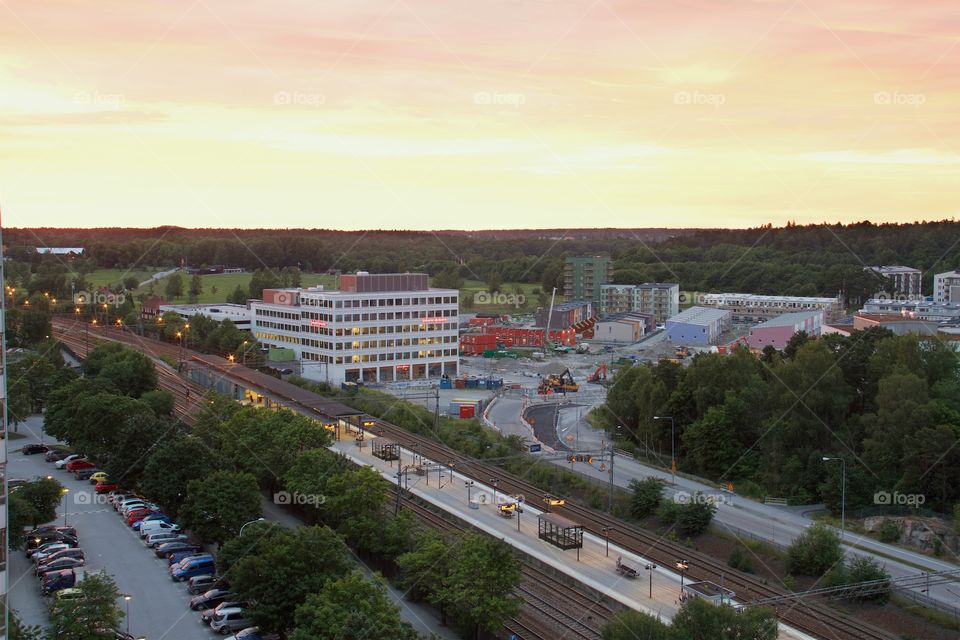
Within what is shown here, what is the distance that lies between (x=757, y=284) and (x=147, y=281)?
181 feet

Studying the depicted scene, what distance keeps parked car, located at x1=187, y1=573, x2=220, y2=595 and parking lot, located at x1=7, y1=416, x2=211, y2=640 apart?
133mm

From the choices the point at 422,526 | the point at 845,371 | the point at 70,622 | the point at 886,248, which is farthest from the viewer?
the point at 886,248

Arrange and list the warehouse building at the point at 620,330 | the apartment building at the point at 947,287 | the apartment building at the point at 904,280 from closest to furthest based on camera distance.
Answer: the warehouse building at the point at 620,330
the apartment building at the point at 947,287
the apartment building at the point at 904,280

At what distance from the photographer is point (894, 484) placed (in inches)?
766

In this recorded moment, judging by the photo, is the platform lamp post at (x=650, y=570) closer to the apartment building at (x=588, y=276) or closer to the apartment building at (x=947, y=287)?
the apartment building at (x=947, y=287)

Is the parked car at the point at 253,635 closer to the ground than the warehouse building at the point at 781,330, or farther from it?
closer to the ground

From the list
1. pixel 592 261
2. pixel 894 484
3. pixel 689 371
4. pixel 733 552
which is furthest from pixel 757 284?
pixel 733 552

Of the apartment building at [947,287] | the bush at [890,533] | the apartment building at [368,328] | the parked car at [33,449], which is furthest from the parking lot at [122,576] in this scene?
the apartment building at [947,287]

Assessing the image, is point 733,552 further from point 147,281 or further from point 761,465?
point 147,281

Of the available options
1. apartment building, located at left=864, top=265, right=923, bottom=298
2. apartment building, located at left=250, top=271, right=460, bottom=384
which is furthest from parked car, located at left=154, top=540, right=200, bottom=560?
apartment building, located at left=864, top=265, right=923, bottom=298

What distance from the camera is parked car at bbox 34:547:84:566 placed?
14619 mm

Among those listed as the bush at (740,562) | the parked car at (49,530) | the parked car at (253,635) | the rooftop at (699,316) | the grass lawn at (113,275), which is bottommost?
the bush at (740,562)

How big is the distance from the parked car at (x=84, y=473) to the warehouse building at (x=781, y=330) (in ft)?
106

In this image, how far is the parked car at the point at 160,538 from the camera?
52.0ft
